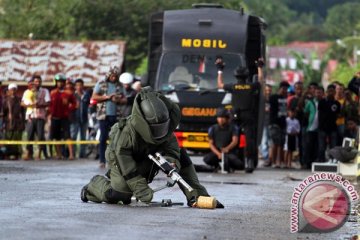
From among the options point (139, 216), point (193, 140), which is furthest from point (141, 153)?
point (193, 140)

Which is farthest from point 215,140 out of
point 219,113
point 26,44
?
point 26,44

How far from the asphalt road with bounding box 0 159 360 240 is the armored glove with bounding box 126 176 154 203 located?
109 mm

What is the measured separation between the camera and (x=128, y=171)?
13.2 m

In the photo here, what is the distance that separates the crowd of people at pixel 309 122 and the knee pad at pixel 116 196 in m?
13.8

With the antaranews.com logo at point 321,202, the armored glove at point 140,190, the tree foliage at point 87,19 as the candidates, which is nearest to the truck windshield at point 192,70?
the armored glove at point 140,190

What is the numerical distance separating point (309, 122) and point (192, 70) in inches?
112

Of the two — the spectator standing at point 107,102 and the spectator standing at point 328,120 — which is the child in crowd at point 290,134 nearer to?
the spectator standing at point 328,120

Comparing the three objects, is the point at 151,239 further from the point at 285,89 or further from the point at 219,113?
the point at 285,89

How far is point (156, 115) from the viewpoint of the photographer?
1275 cm

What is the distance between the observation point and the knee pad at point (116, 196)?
1347cm

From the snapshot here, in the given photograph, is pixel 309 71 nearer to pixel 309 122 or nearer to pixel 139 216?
pixel 309 122

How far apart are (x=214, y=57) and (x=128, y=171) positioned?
45.1 ft

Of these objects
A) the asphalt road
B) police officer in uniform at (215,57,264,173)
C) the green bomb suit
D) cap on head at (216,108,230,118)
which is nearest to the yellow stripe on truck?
police officer in uniform at (215,57,264,173)

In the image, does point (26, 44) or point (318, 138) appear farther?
point (26, 44)
